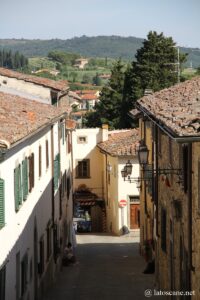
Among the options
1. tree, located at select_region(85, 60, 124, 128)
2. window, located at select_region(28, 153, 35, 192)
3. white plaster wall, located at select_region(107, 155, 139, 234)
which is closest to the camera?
window, located at select_region(28, 153, 35, 192)

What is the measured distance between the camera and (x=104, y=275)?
2747 cm

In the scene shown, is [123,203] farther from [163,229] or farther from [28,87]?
[163,229]

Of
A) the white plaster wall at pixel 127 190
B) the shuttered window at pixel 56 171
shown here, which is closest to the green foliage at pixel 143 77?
the white plaster wall at pixel 127 190

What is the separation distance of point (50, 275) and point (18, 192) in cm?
963

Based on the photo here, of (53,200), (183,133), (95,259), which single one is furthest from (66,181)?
(183,133)

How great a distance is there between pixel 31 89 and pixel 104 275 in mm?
9363

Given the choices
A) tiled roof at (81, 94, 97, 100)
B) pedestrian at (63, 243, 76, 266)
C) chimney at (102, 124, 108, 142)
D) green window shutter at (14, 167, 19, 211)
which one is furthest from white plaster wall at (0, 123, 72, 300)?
tiled roof at (81, 94, 97, 100)

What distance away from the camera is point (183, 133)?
33.8 ft

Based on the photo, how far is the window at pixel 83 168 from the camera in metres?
50.4

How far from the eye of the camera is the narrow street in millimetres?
23281

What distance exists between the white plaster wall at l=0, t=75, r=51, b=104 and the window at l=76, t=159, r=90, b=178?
19.5 meters

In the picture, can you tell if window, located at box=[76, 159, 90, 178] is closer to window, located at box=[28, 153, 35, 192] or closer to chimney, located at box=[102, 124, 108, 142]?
chimney, located at box=[102, 124, 108, 142]

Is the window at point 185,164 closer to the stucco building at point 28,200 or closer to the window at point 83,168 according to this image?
the stucco building at point 28,200

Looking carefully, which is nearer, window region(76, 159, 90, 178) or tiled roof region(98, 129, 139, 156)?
tiled roof region(98, 129, 139, 156)
